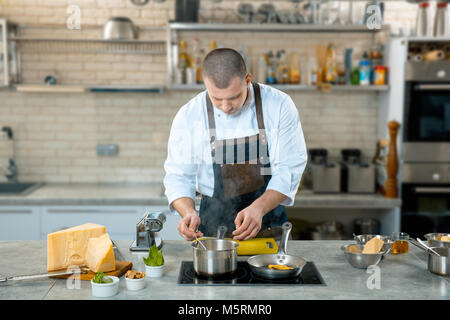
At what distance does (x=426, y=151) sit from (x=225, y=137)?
230cm

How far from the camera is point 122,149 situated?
5.08m

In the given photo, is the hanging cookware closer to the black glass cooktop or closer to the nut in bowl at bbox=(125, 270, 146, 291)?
the black glass cooktop

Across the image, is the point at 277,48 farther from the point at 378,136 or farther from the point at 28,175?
the point at 28,175

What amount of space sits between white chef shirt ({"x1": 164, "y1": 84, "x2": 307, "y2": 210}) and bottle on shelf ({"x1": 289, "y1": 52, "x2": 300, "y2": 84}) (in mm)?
1872

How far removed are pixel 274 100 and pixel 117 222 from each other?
2101 mm

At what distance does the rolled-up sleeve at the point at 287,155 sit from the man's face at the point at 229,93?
0.35 meters

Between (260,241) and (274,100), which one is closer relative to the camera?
(260,241)

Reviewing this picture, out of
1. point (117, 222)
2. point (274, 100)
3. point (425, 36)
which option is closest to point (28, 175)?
point (117, 222)

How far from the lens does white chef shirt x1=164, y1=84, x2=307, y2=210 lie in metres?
2.76

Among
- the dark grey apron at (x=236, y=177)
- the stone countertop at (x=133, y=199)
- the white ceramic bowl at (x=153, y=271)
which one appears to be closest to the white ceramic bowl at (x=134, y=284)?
the white ceramic bowl at (x=153, y=271)

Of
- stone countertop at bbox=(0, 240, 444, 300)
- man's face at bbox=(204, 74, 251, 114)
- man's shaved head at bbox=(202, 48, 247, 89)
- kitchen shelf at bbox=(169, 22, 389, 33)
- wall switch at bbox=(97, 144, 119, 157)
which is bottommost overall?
stone countertop at bbox=(0, 240, 444, 300)

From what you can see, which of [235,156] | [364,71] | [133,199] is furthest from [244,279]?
[364,71]

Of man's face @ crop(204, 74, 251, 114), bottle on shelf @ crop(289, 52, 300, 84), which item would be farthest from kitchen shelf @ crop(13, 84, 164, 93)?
man's face @ crop(204, 74, 251, 114)
